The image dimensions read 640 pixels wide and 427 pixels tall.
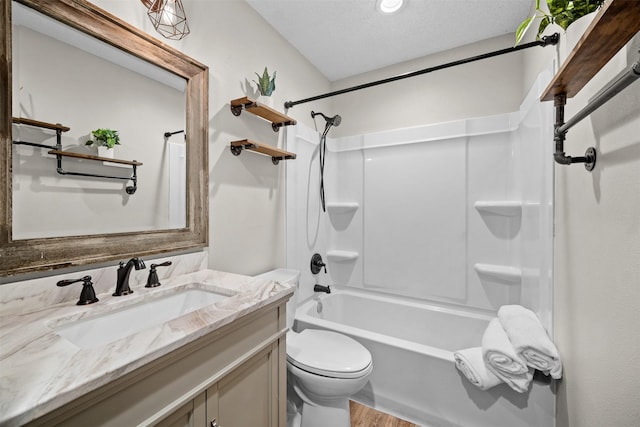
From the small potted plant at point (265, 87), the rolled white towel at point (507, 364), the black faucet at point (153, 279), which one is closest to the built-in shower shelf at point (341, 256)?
the rolled white towel at point (507, 364)

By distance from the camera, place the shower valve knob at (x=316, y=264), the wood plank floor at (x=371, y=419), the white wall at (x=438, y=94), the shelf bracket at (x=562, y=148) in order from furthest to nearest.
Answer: the shower valve knob at (x=316, y=264) → the white wall at (x=438, y=94) → the wood plank floor at (x=371, y=419) → the shelf bracket at (x=562, y=148)

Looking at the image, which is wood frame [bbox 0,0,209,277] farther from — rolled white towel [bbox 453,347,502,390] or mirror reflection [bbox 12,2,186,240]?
rolled white towel [bbox 453,347,502,390]

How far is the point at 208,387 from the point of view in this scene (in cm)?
78

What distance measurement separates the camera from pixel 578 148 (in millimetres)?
1036

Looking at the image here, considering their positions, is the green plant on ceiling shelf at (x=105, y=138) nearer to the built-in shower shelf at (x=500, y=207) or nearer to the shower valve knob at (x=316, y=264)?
the shower valve knob at (x=316, y=264)

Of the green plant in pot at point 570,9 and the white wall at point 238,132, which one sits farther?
the white wall at point 238,132

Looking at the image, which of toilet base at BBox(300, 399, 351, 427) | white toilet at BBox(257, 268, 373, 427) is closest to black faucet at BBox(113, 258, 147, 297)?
white toilet at BBox(257, 268, 373, 427)

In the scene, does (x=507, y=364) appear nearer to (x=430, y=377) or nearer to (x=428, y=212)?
(x=430, y=377)

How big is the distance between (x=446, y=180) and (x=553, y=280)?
1.09 metres

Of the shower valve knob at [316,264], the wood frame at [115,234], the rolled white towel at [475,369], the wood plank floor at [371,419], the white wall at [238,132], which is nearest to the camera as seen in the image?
the wood frame at [115,234]

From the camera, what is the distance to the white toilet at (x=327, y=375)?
1.30 m

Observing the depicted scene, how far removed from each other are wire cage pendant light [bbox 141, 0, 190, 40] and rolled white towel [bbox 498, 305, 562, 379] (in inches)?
86.5

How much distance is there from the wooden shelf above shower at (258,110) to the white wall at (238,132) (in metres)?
0.05

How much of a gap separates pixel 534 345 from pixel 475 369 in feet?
0.96
